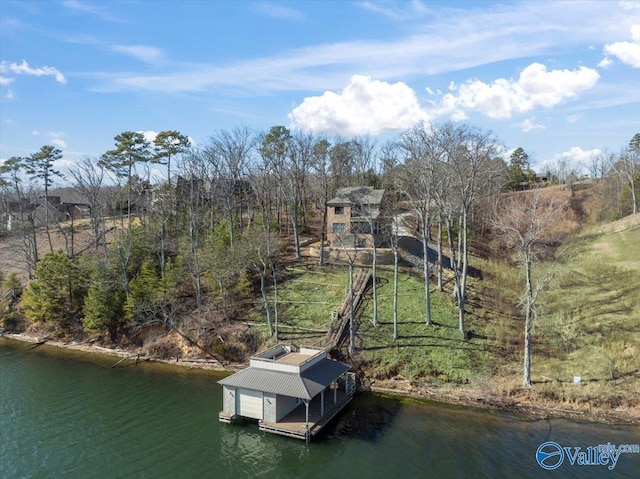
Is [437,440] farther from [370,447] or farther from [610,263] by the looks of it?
[610,263]

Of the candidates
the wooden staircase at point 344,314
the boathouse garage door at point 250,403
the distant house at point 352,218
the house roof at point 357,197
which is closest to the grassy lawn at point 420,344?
A: the wooden staircase at point 344,314

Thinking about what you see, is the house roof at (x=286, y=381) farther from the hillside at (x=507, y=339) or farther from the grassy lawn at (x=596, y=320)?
the grassy lawn at (x=596, y=320)

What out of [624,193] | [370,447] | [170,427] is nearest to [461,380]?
[370,447]

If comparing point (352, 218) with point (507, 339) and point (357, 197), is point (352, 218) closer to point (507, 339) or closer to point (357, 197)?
point (357, 197)

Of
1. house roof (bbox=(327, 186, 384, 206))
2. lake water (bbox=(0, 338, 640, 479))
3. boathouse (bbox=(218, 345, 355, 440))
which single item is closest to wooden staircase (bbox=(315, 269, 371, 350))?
boathouse (bbox=(218, 345, 355, 440))

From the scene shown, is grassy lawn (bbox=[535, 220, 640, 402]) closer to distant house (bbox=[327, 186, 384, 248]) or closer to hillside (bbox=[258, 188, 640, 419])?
hillside (bbox=[258, 188, 640, 419])
